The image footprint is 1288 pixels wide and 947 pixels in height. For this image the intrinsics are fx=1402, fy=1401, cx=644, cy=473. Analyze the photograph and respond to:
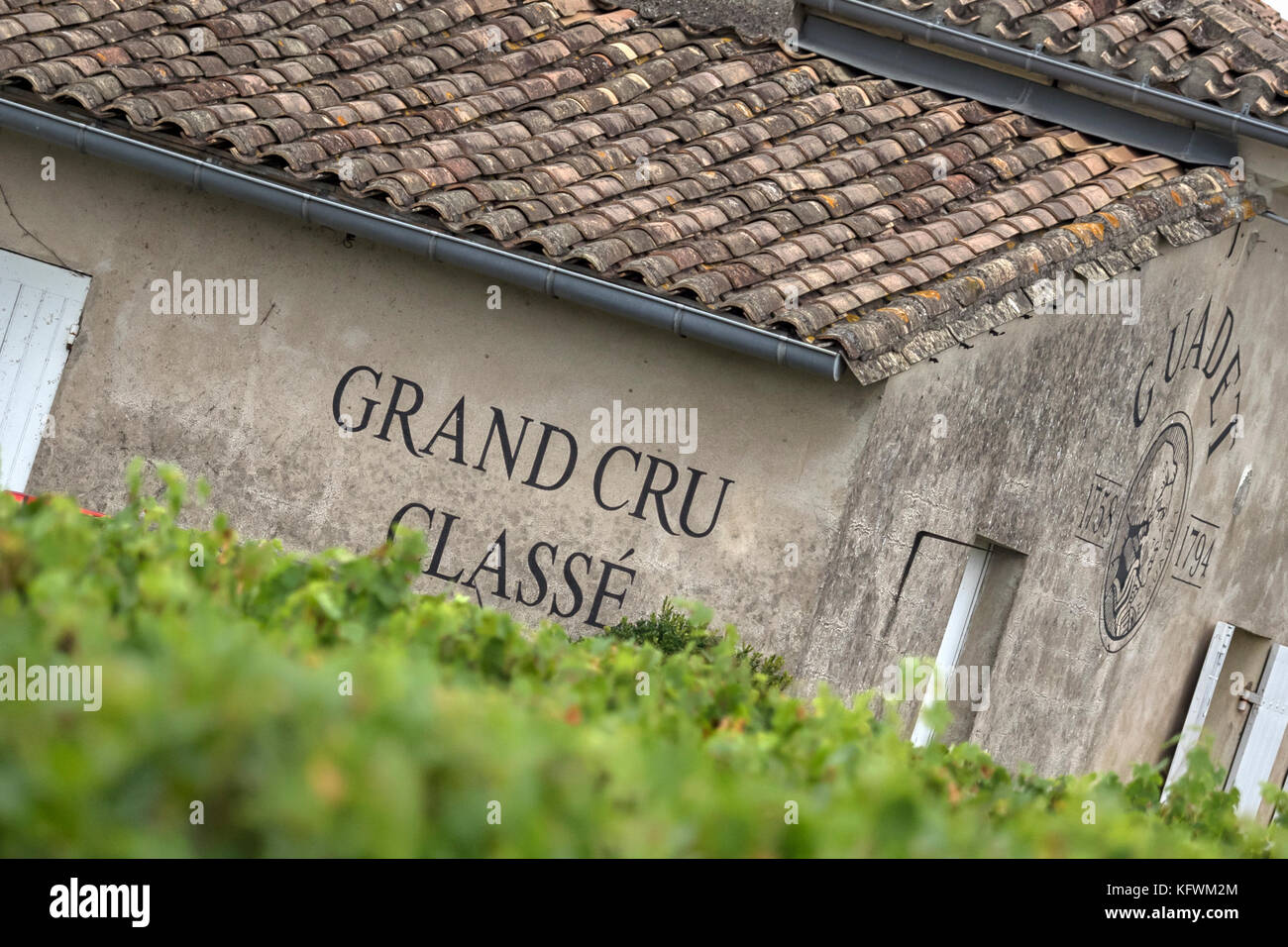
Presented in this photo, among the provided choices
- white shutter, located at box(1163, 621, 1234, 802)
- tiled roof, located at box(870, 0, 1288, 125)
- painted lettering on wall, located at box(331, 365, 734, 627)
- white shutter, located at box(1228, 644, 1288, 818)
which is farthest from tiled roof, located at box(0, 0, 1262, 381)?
white shutter, located at box(1228, 644, 1288, 818)

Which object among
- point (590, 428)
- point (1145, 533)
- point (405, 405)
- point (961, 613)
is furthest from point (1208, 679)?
point (405, 405)

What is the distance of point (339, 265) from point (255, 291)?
532 mm

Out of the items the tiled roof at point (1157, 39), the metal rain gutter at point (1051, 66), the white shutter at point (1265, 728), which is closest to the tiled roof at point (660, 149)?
the metal rain gutter at point (1051, 66)

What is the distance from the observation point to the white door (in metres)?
8.34

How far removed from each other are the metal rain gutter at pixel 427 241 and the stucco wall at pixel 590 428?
0.46 m

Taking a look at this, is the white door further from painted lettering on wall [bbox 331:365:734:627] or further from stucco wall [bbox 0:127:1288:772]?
painted lettering on wall [bbox 331:365:734:627]

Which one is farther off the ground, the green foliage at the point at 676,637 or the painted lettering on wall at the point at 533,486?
the painted lettering on wall at the point at 533,486

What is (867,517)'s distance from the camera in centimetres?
746

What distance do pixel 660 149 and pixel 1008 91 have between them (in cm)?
253

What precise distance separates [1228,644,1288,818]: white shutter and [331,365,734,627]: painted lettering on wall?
5.80m

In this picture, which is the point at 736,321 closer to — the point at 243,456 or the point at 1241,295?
the point at 243,456

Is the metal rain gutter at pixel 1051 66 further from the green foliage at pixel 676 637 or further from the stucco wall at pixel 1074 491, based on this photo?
the green foliage at pixel 676 637

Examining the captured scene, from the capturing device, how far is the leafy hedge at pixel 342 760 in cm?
128

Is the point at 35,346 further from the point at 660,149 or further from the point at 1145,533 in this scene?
the point at 1145,533
